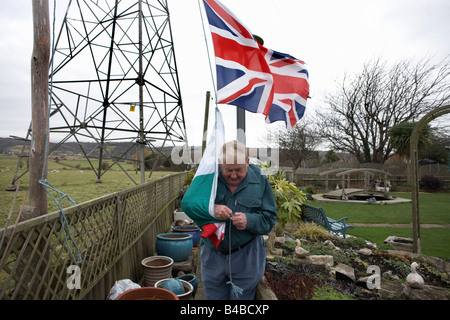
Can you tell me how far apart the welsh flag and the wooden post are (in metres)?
1.21

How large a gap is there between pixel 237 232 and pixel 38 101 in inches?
77.0

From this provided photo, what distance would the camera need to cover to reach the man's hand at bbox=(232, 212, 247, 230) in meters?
2.14

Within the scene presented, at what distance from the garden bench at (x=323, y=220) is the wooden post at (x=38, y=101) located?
6.66 metres

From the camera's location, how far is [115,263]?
3225 mm

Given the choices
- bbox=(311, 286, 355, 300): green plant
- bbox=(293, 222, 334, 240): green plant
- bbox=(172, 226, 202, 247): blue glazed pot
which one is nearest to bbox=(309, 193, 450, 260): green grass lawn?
bbox=(293, 222, 334, 240): green plant

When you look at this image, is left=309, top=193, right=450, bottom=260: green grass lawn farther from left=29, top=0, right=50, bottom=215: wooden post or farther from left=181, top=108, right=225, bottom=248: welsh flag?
left=29, top=0, right=50, bottom=215: wooden post

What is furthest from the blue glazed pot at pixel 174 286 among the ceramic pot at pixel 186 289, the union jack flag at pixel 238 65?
the union jack flag at pixel 238 65

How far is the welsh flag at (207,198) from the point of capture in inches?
86.4

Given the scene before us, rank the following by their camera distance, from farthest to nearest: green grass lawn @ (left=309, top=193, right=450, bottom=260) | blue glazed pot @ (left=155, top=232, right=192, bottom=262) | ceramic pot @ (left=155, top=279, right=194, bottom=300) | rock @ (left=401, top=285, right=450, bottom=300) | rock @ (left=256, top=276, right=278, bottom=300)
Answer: green grass lawn @ (left=309, top=193, right=450, bottom=260), blue glazed pot @ (left=155, top=232, right=192, bottom=262), rock @ (left=401, top=285, right=450, bottom=300), ceramic pot @ (left=155, top=279, right=194, bottom=300), rock @ (left=256, top=276, right=278, bottom=300)

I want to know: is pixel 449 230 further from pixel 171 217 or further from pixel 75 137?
pixel 75 137

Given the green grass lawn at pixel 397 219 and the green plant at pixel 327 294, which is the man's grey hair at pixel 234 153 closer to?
the green plant at pixel 327 294

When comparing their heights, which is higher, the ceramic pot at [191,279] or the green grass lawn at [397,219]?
the ceramic pot at [191,279]

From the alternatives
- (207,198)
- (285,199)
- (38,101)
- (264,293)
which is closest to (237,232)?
(207,198)
